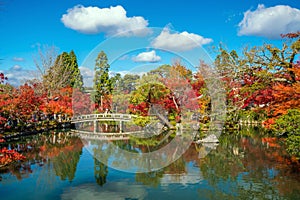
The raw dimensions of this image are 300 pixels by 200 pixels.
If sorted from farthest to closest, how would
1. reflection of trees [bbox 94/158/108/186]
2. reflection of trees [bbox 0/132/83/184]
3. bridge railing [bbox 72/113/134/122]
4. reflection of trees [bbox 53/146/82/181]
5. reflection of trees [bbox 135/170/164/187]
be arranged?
bridge railing [bbox 72/113/134/122], reflection of trees [bbox 0/132/83/184], reflection of trees [bbox 53/146/82/181], reflection of trees [bbox 94/158/108/186], reflection of trees [bbox 135/170/164/187]

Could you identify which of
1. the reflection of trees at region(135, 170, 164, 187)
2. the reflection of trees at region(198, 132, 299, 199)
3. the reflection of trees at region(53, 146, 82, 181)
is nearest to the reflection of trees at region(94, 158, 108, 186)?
the reflection of trees at region(53, 146, 82, 181)

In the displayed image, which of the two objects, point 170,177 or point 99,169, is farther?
point 99,169

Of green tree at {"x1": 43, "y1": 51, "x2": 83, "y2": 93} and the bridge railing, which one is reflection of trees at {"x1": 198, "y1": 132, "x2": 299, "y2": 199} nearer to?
the bridge railing

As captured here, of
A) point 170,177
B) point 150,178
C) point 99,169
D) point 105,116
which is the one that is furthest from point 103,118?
point 170,177

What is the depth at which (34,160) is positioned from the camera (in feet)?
34.1

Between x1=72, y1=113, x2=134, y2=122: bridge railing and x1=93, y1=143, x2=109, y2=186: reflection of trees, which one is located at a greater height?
x1=72, y1=113, x2=134, y2=122: bridge railing

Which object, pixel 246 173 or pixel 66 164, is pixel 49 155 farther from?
pixel 246 173

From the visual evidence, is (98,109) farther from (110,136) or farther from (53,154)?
(53,154)

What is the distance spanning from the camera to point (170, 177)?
808 centimetres

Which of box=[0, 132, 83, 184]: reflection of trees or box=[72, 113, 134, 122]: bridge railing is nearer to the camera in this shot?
box=[0, 132, 83, 184]: reflection of trees

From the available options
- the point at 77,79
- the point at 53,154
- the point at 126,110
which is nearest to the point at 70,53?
the point at 77,79

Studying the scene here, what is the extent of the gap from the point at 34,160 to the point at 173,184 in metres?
5.79

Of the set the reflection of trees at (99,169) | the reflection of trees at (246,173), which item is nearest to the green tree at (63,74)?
the reflection of trees at (99,169)

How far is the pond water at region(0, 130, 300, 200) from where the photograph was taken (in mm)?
6770
